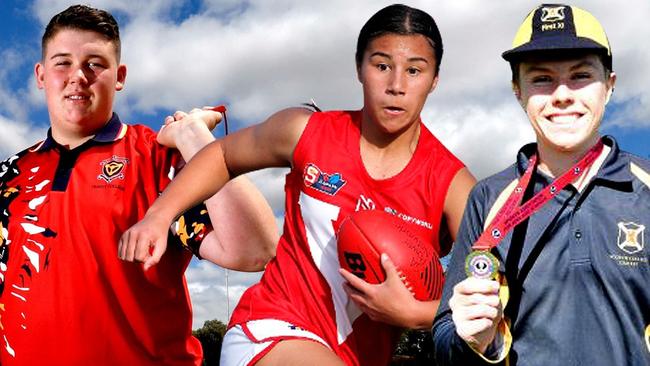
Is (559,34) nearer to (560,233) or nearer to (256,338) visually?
(560,233)

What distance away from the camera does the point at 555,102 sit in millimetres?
4020

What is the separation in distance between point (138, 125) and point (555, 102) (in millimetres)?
4199

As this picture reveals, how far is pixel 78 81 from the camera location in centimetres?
685

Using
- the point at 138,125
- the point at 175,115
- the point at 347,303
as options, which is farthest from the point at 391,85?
the point at 138,125

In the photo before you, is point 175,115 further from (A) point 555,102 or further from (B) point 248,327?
(A) point 555,102

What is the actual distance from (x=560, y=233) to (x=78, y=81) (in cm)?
415

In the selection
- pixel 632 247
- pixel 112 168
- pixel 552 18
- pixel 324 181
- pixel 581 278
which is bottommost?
pixel 581 278

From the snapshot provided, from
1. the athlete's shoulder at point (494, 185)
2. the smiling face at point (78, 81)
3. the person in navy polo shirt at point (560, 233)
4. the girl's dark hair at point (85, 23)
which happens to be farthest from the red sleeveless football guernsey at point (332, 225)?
the girl's dark hair at point (85, 23)

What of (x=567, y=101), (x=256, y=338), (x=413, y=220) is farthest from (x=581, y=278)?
(x=256, y=338)

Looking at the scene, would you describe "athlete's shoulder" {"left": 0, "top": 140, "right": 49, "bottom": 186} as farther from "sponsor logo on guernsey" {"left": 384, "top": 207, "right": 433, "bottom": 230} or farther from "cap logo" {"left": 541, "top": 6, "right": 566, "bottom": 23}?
"cap logo" {"left": 541, "top": 6, "right": 566, "bottom": 23}

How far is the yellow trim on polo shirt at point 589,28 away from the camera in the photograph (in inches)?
161

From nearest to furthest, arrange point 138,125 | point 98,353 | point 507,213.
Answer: point 507,213 < point 98,353 < point 138,125

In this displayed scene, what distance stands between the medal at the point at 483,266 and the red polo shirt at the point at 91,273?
3621 millimetres

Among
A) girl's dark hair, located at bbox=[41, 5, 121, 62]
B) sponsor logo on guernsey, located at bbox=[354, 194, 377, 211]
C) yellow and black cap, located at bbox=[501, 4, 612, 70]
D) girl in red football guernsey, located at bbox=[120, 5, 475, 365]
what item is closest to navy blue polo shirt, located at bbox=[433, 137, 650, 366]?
yellow and black cap, located at bbox=[501, 4, 612, 70]
